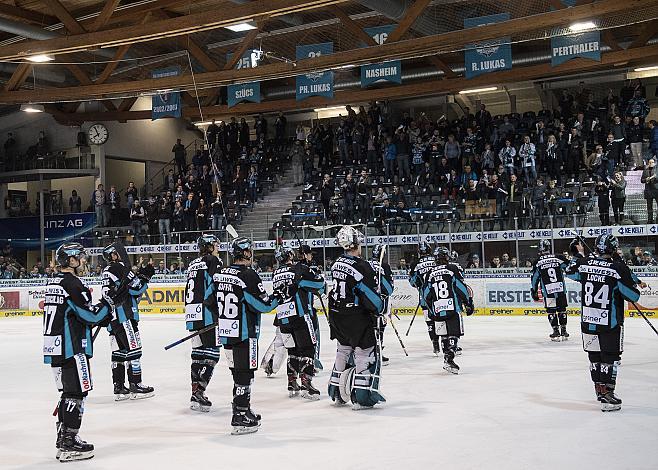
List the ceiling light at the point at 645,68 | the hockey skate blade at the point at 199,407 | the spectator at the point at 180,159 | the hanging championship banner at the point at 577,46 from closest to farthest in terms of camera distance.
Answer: the hockey skate blade at the point at 199,407 → the hanging championship banner at the point at 577,46 → the ceiling light at the point at 645,68 → the spectator at the point at 180,159

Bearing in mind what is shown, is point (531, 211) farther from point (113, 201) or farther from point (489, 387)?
point (113, 201)

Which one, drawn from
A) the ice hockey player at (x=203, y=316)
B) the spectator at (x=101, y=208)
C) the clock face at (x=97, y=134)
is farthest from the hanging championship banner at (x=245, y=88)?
the ice hockey player at (x=203, y=316)

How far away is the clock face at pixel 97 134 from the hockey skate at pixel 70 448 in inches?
1075

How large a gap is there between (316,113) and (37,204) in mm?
12790

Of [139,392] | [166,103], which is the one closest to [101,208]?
[166,103]

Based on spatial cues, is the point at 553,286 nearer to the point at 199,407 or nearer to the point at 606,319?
the point at 606,319

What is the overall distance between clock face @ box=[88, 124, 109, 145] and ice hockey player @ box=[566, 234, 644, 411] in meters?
27.4

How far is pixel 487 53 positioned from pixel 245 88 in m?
6.96

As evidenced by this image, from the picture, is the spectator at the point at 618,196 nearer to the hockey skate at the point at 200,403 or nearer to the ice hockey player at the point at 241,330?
the hockey skate at the point at 200,403

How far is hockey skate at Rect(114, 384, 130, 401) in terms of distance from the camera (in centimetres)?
Answer: 864

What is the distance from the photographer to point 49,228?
3009 cm

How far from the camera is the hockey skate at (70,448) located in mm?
5906

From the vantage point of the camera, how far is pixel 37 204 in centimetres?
3362

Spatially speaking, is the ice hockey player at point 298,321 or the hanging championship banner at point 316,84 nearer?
the ice hockey player at point 298,321
